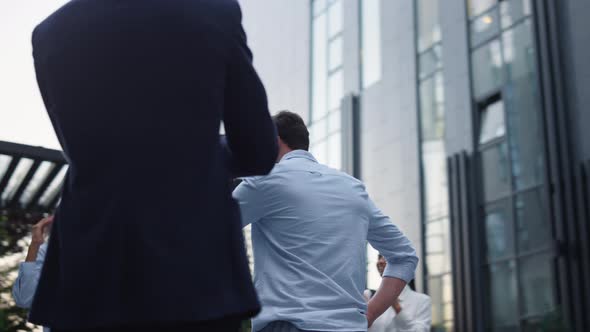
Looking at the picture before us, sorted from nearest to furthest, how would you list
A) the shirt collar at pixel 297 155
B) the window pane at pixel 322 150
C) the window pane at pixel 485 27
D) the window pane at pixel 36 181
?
1. the shirt collar at pixel 297 155
2. the window pane at pixel 36 181
3. the window pane at pixel 485 27
4. the window pane at pixel 322 150

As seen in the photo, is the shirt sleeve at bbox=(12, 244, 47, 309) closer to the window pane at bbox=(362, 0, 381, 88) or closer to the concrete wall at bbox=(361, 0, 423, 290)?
the concrete wall at bbox=(361, 0, 423, 290)

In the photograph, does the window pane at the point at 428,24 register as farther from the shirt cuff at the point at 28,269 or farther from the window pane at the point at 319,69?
the shirt cuff at the point at 28,269

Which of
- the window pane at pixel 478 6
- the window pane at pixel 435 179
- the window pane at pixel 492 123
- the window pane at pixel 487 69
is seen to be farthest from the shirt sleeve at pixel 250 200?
the window pane at pixel 435 179

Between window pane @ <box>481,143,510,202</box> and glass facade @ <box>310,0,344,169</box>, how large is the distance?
23.9 ft

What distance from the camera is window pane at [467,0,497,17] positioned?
21.1m

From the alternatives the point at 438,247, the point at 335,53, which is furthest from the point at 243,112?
the point at 335,53

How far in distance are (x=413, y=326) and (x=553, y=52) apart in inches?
470

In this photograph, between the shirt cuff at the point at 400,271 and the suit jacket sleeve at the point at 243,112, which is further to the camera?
the shirt cuff at the point at 400,271

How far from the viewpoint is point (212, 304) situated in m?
1.73

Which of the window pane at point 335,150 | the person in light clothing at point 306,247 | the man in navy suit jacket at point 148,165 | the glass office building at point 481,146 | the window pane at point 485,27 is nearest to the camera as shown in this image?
the man in navy suit jacket at point 148,165

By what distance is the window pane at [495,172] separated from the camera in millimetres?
20094

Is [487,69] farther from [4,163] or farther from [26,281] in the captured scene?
[26,281]

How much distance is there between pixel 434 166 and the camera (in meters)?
22.8

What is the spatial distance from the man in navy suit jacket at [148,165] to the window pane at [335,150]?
83.8 ft
